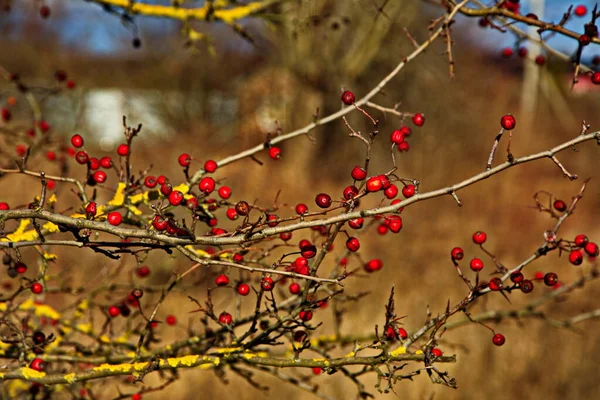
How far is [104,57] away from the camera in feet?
55.8

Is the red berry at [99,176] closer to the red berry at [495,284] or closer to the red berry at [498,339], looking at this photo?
the red berry at [495,284]

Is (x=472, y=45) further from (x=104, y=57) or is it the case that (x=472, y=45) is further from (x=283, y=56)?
(x=104, y=57)

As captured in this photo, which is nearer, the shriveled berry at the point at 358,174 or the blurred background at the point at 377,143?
the shriveled berry at the point at 358,174

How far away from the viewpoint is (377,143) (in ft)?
38.1

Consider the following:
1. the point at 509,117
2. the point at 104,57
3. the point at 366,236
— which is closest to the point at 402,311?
the point at 366,236

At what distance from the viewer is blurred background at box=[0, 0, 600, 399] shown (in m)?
6.88

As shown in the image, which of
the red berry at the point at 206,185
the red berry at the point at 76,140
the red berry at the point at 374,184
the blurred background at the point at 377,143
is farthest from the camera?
the blurred background at the point at 377,143

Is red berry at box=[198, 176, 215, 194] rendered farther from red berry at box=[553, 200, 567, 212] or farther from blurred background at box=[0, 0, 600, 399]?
blurred background at box=[0, 0, 600, 399]

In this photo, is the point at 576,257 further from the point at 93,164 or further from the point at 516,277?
the point at 93,164

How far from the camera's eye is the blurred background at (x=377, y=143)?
688 cm

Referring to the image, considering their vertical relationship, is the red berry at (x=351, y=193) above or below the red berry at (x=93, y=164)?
below

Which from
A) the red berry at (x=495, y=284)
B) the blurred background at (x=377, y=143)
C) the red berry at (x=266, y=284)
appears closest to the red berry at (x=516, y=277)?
the red berry at (x=495, y=284)

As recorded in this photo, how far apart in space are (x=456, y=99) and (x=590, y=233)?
4343 millimetres

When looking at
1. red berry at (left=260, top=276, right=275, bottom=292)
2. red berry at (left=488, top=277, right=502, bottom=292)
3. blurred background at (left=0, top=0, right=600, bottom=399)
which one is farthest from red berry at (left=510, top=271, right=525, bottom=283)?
blurred background at (left=0, top=0, right=600, bottom=399)
